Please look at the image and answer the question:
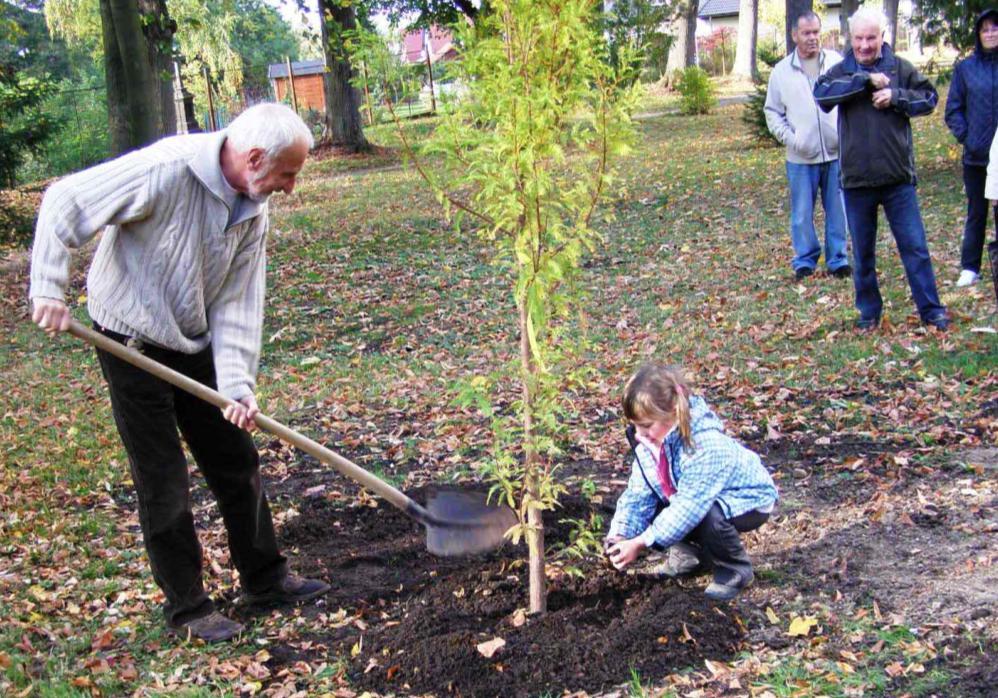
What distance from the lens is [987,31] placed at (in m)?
7.34

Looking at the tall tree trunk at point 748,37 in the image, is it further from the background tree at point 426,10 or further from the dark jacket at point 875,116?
the dark jacket at point 875,116

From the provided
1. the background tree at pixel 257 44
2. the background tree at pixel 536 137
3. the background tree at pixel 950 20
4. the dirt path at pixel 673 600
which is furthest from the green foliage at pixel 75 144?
the background tree at pixel 536 137

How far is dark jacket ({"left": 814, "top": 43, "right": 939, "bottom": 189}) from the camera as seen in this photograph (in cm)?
679

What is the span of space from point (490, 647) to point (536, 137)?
1.85m

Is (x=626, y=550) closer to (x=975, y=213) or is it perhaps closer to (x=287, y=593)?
(x=287, y=593)

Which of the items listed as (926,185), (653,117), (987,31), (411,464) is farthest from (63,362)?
(653,117)

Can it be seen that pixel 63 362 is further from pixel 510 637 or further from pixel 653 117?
pixel 653 117

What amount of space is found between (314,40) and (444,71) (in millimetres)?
16449

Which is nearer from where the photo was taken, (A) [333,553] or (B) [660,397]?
(B) [660,397]

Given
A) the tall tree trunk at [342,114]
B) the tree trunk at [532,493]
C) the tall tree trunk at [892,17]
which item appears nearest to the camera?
the tree trunk at [532,493]

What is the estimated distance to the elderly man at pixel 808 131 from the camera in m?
8.48

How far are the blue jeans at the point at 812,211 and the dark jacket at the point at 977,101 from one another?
→ 1.07m

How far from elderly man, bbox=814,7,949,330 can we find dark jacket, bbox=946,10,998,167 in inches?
34.4

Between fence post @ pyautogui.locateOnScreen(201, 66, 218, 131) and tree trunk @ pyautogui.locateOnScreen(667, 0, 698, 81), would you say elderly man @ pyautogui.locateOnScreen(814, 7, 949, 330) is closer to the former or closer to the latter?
fence post @ pyautogui.locateOnScreen(201, 66, 218, 131)
